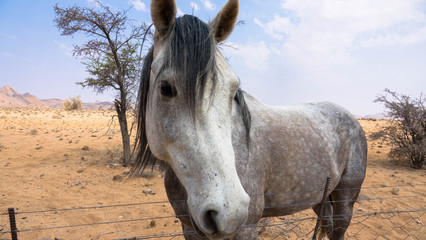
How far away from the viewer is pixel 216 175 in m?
1.09

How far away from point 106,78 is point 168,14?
6570 millimetres

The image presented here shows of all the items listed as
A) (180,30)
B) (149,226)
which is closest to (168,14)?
(180,30)

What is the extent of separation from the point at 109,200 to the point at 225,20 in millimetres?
5118

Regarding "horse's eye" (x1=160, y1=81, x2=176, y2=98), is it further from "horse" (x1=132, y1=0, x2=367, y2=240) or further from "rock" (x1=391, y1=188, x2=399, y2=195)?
"rock" (x1=391, y1=188, x2=399, y2=195)

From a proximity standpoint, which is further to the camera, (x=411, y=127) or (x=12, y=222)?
(x=411, y=127)

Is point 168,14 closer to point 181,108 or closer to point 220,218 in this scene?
point 181,108

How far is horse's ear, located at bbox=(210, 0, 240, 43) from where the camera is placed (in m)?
1.57

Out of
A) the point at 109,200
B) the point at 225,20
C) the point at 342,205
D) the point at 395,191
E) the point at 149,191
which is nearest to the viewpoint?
the point at 225,20

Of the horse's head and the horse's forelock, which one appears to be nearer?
the horse's head

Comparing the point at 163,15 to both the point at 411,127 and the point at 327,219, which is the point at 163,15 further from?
the point at 411,127

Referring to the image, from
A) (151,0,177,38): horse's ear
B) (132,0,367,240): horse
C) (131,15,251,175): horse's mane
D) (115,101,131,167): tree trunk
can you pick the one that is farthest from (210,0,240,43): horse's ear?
(115,101,131,167): tree trunk

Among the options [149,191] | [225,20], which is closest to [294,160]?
[225,20]

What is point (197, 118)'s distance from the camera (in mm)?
1228

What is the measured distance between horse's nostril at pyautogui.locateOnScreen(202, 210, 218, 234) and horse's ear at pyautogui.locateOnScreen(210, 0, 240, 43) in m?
1.17
